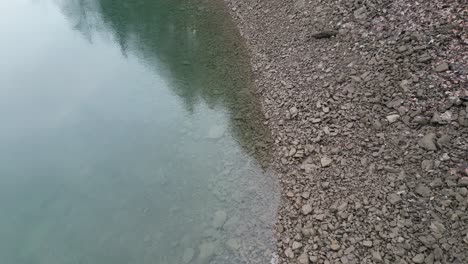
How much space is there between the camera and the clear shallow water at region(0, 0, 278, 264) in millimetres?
9805

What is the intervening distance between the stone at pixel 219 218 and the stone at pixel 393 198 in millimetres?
4469

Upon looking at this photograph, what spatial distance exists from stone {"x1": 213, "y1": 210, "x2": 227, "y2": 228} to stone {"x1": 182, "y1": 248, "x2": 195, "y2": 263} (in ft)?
3.11

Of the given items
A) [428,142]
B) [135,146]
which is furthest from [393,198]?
[135,146]

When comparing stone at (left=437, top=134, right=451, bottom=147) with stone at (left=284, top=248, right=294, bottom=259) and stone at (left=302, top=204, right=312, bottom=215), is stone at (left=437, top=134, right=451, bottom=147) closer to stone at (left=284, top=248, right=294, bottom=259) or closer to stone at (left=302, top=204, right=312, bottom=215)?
stone at (left=302, top=204, right=312, bottom=215)

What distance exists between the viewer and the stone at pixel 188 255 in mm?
9094

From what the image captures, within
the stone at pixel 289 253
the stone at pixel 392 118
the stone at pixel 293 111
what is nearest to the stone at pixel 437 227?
the stone at pixel 392 118

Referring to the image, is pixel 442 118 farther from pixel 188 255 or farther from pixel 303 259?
pixel 188 255

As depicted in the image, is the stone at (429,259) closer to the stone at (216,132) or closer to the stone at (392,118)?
the stone at (392,118)

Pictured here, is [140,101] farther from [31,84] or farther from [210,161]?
[31,84]

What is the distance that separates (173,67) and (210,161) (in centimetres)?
653

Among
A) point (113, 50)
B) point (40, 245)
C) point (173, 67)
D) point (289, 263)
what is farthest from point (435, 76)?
point (113, 50)

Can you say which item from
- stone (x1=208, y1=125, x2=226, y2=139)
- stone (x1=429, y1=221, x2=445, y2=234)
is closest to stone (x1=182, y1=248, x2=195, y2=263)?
stone (x1=208, y1=125, x2=226, y2=139)

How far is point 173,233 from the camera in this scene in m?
9.70

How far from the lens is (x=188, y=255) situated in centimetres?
916
